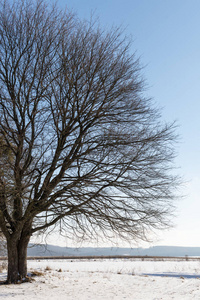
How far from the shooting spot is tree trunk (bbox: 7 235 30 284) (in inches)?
442

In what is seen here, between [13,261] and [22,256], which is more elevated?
[22,256]

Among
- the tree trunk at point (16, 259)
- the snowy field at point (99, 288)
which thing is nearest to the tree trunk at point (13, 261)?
the tree trunk at point (16, 259)

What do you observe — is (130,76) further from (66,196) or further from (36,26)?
(66,196)

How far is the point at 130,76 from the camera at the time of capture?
11688mm

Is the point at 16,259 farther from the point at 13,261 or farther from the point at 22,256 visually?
the point at 22,256

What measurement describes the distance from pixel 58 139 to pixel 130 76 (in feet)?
11.3

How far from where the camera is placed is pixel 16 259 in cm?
1142

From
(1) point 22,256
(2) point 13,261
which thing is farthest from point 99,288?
(2) point 13,261

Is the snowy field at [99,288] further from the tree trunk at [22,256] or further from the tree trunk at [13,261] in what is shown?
the tree trunk at [13,261]

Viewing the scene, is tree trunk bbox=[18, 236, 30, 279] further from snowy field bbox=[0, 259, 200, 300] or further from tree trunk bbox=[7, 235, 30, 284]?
snowy field bbox=[0, 259, 200, 300]

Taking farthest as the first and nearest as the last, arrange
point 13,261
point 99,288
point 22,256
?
point 22,256
point 13,261
point 99,288

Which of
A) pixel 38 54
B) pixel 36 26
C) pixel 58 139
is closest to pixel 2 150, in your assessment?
pixel 58 139

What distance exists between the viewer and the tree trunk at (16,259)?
11.2 m

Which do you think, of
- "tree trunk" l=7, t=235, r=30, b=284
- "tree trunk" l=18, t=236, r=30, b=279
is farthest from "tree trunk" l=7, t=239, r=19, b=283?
"tree trunk" l=18, t=236, r=30, b=279
